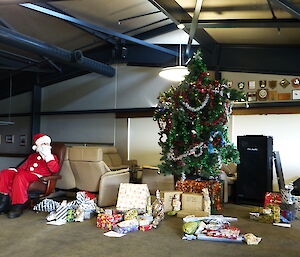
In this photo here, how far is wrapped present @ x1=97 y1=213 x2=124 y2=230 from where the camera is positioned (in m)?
4.03

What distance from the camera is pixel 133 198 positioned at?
470 cm

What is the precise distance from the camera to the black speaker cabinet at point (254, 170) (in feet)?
19.0

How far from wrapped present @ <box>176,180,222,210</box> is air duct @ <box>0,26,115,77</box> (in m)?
4.06

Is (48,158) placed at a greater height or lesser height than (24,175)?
greater

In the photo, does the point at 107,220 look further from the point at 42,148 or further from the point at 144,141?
the point at 144,141

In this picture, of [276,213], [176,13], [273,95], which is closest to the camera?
[276,213]

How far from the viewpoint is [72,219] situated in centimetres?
442

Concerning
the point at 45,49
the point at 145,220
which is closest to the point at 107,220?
the point at 145,220

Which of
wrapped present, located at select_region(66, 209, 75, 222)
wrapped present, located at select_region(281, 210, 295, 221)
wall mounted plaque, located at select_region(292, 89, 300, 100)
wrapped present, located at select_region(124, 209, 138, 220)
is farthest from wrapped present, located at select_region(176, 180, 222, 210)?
wall mounted plaque, located at select_region(292, 89, 300, 100)

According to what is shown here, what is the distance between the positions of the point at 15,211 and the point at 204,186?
2.90 meters

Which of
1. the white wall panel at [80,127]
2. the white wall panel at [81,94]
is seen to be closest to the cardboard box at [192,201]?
the white wall panel at [80,127]

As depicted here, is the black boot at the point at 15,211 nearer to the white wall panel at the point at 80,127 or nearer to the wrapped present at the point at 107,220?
the wrapped present at the point at 107,220

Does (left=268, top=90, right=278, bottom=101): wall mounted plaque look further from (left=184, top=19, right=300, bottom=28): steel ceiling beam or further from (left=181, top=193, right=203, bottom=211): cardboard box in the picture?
(left=181, top=193, right=203, bottom=211): cardboard box

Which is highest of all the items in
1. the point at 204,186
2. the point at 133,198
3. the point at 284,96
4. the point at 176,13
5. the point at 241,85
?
the point at 176,13
